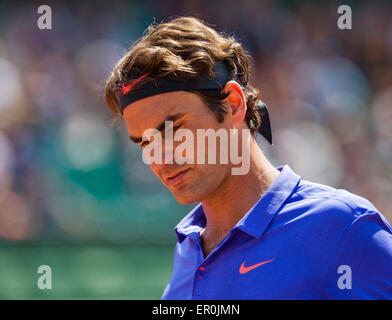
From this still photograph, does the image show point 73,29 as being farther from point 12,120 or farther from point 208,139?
point 208,139

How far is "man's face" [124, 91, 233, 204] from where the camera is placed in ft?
5.42

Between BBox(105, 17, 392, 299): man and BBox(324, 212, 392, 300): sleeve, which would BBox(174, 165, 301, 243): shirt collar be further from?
BBox(324, 212, 392, 300): sleeve

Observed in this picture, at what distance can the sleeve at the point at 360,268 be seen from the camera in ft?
4.41

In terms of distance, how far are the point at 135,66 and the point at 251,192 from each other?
0.55 m

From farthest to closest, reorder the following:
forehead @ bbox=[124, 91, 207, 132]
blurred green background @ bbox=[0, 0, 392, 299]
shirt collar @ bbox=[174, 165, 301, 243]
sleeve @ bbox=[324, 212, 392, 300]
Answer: blurred green background @ bbox=[0, 0, 392, 299]
forehead @ bbox=[124, 91, 207, 132]
shirt collar @ bbox=[174, 165, 301, 243]
sleeve @ bbox=[324, 212, 392, 300]

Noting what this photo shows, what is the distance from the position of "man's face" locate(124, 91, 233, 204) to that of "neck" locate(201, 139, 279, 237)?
34 millimetres

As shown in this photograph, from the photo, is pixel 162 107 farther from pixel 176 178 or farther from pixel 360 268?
pixel 360 268

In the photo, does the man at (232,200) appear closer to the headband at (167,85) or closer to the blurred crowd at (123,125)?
the headband at (167,85)

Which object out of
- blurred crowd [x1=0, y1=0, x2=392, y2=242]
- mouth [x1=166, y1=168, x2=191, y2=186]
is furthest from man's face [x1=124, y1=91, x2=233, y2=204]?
blurred crowd [x1=0, y1=0, x2=392, y2=242]

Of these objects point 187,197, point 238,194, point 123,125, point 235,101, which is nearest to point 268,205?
point 238,194

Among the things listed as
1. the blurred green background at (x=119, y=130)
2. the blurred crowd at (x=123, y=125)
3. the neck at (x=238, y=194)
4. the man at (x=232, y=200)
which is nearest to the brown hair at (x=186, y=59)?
the man at (x=232, y=200)

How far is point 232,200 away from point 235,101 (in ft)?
1.07

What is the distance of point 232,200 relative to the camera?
1.70 m
